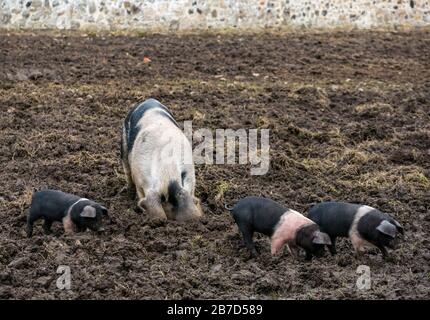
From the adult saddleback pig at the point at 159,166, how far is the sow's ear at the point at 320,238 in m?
1.21

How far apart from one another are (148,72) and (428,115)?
158 inches

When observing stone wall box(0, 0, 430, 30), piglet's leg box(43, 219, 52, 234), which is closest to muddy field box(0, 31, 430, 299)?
piglet's leg box(43, 219, 52, 234)

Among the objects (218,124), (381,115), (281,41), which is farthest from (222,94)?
(281,41)

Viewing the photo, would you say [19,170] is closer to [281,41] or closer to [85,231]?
[85,231]

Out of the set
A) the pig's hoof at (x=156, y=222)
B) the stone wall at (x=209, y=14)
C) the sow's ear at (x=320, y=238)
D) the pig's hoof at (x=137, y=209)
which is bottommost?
the pig's hoof at (x=137, y=209)

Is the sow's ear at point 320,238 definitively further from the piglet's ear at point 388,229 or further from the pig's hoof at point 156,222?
the pig's hoof at point 156,222

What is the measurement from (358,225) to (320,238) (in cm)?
38

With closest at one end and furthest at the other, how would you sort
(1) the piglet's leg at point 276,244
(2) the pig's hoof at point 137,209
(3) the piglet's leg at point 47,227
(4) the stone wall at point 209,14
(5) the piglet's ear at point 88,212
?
(1) the piglet's leg at point 276,244 < (5) the piglet's ear at point 88,212 < (3) the piglet's leg at point 47,227 < (2) the pig's hoof at point 137,209 < (4) the stone wall at point 209,14

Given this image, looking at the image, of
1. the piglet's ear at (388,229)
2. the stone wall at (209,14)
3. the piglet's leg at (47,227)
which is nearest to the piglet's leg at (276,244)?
the piglet's ear at (388,229)

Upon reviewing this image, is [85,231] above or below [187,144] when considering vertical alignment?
below

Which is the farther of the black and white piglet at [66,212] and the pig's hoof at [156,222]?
the pig's hoof at [156,222]

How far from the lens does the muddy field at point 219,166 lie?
5.49m

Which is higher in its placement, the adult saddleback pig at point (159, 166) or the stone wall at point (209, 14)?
the stone wall at point (209, 14)

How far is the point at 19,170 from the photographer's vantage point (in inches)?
312
